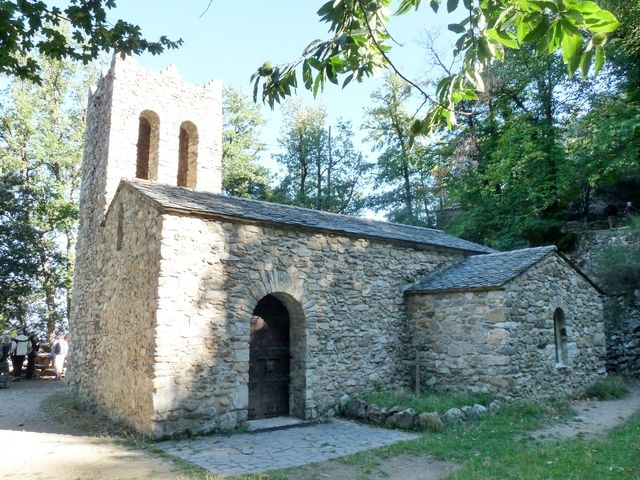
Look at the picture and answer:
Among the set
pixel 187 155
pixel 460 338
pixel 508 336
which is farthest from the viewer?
pixel 187 155

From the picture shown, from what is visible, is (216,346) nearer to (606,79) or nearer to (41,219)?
(41,219)

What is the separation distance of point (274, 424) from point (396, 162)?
1877cm

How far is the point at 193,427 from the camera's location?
Answer: 296 inches

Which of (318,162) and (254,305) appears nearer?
(254,305)

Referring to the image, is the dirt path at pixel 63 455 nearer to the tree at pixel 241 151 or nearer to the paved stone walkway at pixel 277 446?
the paved stone walkway at pixel 277 446

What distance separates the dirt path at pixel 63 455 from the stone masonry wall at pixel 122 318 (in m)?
0.74

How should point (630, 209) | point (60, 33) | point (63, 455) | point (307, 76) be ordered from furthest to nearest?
1. point (630, 209)
2. point (63, 455)
3. point (60, 33)
4. point (307, 76)

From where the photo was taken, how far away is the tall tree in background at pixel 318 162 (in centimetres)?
2744

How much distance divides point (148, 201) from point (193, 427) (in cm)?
381

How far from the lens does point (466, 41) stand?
9.64 ft

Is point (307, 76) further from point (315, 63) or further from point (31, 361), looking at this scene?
point (31, 361)

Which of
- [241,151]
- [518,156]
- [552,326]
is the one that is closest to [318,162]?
[241,151]

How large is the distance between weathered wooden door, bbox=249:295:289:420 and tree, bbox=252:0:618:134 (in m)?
6.17

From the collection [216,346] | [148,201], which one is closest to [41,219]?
[148,201]
